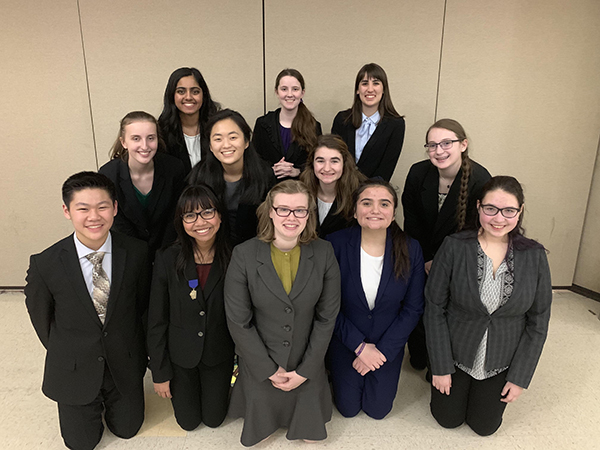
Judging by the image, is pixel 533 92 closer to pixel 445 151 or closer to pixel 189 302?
pixel 445 151

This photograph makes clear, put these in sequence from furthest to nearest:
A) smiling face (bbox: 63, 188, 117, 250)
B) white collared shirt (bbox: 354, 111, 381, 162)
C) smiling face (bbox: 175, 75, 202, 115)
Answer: white collared shirt (bbox: 354, 111, 381, 162) < smiling face (bbox: 175, 75, 202, 115) < smiling face (bbox: 63, 188, 117, 250)

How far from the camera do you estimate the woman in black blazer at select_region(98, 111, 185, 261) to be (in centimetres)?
225

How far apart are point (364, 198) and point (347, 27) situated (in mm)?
1829

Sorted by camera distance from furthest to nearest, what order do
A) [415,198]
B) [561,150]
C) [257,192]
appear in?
[561,150], [415,198], [257,192]

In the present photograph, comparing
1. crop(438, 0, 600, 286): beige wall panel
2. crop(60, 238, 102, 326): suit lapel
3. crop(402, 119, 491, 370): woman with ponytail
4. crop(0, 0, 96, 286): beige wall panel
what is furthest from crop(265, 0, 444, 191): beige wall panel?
crop(60, 238, 102, 326): suit lapel

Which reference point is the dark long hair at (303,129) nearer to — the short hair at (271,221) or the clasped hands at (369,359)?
the short hair at (271,221)

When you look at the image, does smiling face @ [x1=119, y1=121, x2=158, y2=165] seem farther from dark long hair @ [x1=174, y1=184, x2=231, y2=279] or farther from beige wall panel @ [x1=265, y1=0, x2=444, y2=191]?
beige wall panel @ [x1=265, y1=0, x2=444, y2=191]

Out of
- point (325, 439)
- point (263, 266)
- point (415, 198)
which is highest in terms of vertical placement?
point (415, 198)

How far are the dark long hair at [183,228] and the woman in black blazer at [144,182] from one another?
29 centimetres

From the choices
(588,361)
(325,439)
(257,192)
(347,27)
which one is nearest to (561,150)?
(588,361)

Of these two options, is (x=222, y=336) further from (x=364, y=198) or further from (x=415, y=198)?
(x=415, y=198)

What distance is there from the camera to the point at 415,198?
2564 millimetres

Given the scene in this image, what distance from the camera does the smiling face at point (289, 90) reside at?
265cm

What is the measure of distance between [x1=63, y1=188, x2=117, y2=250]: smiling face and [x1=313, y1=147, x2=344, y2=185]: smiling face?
43.7 inches
